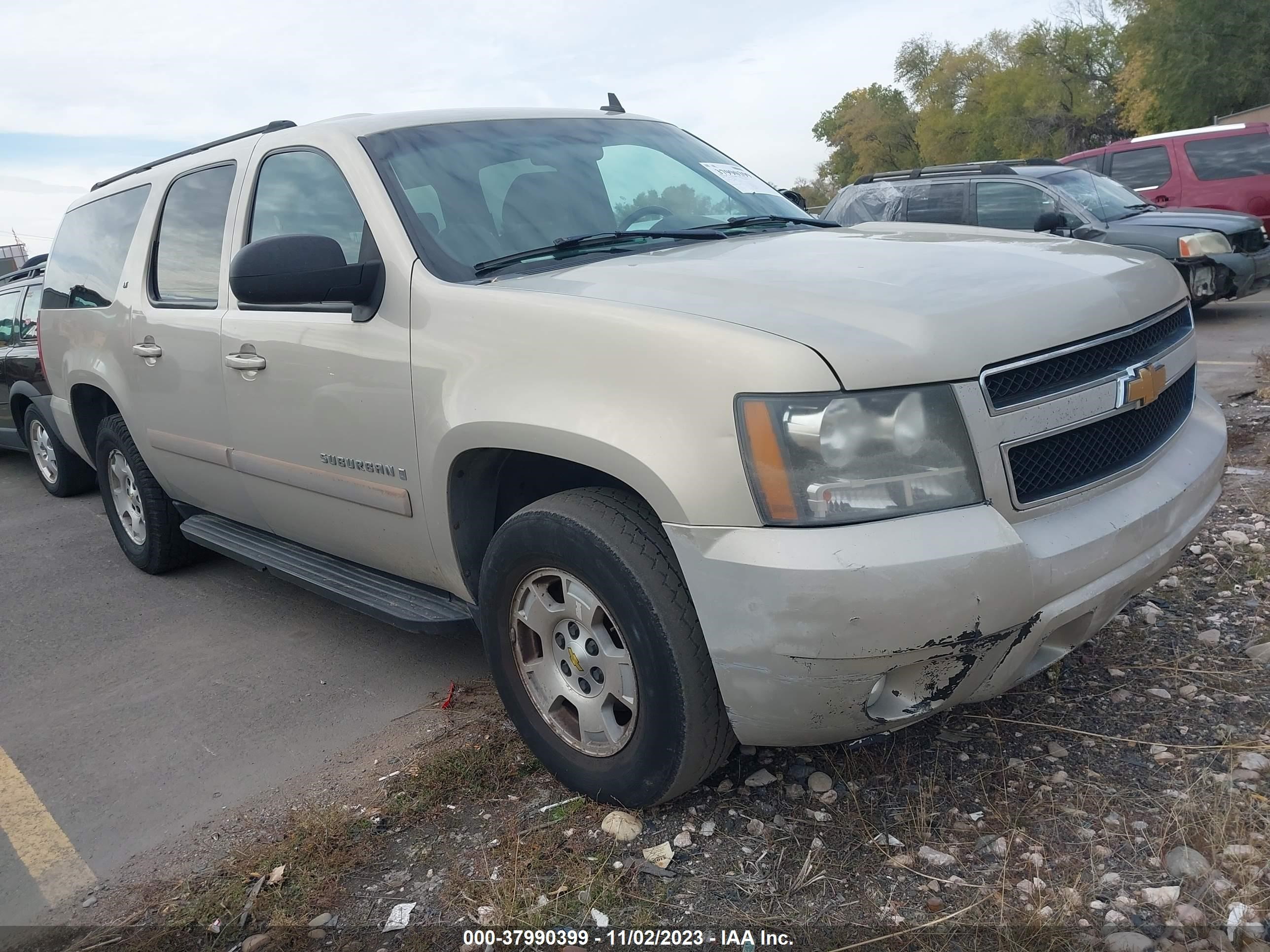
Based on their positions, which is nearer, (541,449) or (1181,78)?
(541,449)

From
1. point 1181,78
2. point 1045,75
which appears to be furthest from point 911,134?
point 1181,78

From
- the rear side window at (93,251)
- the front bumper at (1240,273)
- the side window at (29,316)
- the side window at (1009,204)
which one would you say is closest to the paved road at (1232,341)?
the front bumper at (1240,273)

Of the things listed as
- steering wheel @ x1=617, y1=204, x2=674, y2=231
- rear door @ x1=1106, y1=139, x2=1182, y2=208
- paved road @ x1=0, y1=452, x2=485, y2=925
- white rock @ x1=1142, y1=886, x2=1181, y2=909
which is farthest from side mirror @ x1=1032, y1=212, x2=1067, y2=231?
white rock @ x1=1142, y1=886, x2=1181, y2=909

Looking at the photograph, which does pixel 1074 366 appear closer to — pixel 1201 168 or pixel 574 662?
pixel 574 662

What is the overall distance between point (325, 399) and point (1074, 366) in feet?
7.10

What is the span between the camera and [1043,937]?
2096 mm

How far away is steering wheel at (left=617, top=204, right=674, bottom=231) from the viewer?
11.0 feet

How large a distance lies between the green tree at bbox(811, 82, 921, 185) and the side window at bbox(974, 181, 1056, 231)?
70.8 m

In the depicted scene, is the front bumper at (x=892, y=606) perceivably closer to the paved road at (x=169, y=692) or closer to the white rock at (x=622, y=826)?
the white rock at (x=622, y=826)

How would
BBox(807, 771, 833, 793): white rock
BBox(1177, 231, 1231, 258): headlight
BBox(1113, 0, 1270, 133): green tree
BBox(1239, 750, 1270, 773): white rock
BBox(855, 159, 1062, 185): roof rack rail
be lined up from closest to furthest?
1. BBox(1239, 750, 1270, 773): white rock
2. BBox(807, 771, 833, 793): white rock
3. BBox(1177, 231, 1231, 258): headlight
4. BBox(855, 159, 1062, 185): roof rack rail
5. BBox(1113, 0, 1270, 133): green tree

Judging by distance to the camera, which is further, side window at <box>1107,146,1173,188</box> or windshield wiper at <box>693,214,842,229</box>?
side window at <box>1107,146,1173,188</box>

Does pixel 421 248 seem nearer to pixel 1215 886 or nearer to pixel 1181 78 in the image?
pixel 1215 886

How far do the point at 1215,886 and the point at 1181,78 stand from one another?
42021mm

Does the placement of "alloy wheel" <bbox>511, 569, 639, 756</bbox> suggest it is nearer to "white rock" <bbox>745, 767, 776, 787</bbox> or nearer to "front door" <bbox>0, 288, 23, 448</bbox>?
"white rock" <bbox>745, 767, 776, 787</bbox>
